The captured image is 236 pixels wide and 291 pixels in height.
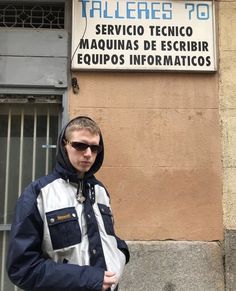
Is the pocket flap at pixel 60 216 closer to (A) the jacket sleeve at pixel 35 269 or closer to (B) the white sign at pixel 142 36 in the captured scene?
(A) the jacket sleeve at pixel 35 269

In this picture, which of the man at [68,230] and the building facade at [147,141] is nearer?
the man at [68,230]

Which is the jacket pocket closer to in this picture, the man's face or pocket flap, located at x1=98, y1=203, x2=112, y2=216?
pocket flap, located at x1=98, y1=203, x2=112, y2=216

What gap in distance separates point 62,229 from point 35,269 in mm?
226

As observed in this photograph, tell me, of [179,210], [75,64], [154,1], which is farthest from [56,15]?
[179,210]

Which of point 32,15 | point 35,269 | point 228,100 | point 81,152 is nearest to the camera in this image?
point 35,269

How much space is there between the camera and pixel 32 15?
4512 millimetres

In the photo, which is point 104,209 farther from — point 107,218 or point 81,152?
point 81,152

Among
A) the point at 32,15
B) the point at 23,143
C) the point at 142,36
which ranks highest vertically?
the point at 32,15

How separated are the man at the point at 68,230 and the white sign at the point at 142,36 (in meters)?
2.22

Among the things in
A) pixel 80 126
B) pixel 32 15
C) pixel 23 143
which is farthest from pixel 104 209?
pixel 32 15

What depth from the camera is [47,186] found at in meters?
2.09

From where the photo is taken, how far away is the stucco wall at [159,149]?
4164mm

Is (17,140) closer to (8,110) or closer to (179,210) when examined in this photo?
(8,110)

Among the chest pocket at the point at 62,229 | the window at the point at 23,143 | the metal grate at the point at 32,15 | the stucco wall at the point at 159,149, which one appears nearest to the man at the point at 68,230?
the chest pocket at the point at 62,229
